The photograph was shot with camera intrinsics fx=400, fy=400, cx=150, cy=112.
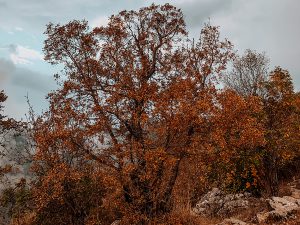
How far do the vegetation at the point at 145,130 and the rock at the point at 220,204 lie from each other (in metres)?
1.11

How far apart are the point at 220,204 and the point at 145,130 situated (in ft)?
31.7

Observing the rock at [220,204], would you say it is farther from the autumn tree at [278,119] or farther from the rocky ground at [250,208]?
the autumn tree at [278,119]

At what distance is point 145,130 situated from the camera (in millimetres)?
22469

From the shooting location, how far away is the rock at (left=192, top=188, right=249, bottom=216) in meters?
27.1

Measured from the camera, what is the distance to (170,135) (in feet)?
73.9

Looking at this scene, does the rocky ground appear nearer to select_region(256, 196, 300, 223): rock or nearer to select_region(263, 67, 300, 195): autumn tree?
select_region(256, 196, 300, 223): rock

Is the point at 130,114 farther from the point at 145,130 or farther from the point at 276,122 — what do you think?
the point at 276,122

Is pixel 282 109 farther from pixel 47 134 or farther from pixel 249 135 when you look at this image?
pixel 47 134

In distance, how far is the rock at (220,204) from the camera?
27125mm

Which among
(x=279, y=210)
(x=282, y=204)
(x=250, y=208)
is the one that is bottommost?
(x=250, y=208)

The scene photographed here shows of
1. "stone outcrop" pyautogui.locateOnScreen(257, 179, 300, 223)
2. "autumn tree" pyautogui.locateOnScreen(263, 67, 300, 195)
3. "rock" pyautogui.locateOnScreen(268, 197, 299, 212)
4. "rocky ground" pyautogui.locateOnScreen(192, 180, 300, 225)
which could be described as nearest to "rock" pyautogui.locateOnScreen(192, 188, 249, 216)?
"rocky ground" pyautogui.locateOnScreen(192, 180, 300, 225)

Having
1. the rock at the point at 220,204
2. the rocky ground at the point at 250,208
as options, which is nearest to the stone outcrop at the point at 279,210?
the rocky ground at the point at 250,208

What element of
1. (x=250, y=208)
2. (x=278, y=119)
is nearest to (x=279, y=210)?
(x=250, y=208)

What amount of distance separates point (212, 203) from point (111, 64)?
12289mm
